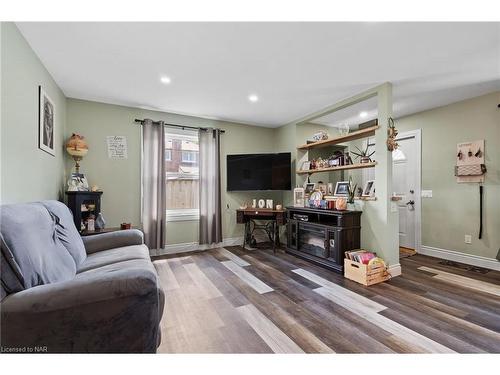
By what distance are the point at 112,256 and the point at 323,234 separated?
101 inches

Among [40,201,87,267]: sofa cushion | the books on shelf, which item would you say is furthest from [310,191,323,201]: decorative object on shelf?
[40,201,87,267]: sofa cushion

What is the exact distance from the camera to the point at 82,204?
2.83 m

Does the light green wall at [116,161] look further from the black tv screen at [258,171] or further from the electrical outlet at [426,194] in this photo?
the electrical outlet at [426,194]

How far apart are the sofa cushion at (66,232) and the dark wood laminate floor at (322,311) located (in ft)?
2.89

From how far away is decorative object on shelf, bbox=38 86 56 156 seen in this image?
2125mm

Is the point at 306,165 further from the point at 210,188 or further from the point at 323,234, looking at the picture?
the point at 210,188

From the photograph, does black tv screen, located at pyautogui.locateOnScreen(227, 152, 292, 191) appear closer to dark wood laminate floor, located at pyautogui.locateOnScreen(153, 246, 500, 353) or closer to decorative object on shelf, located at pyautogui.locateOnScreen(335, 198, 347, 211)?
decorative object on shelf, located at pyautogui.locateOnScreen(335, 198, 347, 211)

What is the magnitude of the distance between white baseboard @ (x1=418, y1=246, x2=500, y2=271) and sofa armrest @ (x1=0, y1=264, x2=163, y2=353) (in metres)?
4.14

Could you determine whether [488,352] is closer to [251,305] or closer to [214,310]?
[251,305]

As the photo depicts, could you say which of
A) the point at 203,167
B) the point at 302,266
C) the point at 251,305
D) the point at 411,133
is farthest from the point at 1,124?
the point at 411,133

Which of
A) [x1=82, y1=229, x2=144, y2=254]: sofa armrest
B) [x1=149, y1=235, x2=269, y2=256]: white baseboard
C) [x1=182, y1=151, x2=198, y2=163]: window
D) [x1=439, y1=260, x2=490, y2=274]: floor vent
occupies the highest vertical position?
[x1=182, y1=151, x2=198, y2=163]: window

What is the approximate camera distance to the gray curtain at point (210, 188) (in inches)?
157

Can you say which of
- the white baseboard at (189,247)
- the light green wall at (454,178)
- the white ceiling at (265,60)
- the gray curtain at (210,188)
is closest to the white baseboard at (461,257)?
the light green wall at (454,178)

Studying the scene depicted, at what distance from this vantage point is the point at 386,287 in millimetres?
2506
